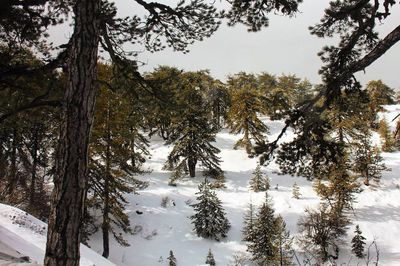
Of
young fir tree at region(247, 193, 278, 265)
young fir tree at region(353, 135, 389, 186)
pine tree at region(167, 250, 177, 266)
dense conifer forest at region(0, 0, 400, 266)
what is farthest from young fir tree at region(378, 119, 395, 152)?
pine tree at region(167, 250, 177, 266)

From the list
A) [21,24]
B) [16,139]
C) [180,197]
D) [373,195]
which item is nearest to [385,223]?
[373,195]

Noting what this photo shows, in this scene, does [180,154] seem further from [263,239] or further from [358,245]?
[358,245]

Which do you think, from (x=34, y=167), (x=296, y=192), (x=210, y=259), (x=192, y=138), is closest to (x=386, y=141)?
(x=296, y=192)

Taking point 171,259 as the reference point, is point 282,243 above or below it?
above

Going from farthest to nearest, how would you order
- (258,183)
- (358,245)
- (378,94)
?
(378,94), (258,183), (358,245)

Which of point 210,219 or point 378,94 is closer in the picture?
point 210,219

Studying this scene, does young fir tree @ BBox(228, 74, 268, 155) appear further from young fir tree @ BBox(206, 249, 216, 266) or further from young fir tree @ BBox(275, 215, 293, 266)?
young fir tree @ BBox(206, 249, 216, 266)

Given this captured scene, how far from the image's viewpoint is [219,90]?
42.8 m

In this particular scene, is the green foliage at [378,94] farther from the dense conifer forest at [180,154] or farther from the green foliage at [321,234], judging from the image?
the green foliage at [321,234]

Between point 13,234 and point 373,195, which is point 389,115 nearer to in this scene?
point 373,195

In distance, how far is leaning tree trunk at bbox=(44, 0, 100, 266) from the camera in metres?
4.29

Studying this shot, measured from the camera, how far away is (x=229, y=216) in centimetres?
2589

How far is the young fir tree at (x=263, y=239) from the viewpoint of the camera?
69.2 feet

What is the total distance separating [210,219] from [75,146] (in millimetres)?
20020
